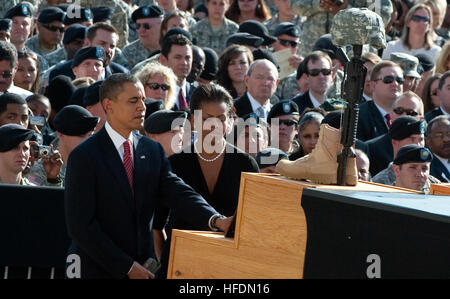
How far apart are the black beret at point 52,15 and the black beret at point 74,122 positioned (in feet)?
13.2

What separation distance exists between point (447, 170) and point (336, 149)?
440cm

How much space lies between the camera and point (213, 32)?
1273 cm

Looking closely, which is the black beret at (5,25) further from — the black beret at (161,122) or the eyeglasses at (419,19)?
the eyeglasses at (419,19)

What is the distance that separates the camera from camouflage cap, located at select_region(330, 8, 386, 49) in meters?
5.29

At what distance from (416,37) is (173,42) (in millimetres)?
3688

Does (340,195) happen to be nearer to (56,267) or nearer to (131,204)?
(131,204)

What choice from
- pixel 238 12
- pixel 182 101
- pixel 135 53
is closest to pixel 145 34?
pixel 135 53

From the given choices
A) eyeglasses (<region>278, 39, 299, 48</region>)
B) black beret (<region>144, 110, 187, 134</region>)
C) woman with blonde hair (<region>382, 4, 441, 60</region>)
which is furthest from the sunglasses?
woman with blonde hair (<region>382, 4, 441, 60</region>)

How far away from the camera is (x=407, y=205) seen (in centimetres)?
431

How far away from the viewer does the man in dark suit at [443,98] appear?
10.8 meters

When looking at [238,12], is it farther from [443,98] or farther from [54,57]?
[443,98]

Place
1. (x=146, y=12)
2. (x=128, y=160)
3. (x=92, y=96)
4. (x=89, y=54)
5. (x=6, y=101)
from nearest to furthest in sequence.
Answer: (x=128, y=160) < (x=6, y=101) < (x=92, y=96) < (x=89, y=54) < (x=146, y=12)

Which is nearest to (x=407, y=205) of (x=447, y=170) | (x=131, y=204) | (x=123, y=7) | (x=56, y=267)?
(x=131, y=204)

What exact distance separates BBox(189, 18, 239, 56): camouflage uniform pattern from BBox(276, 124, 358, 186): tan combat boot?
7520 millimetres
